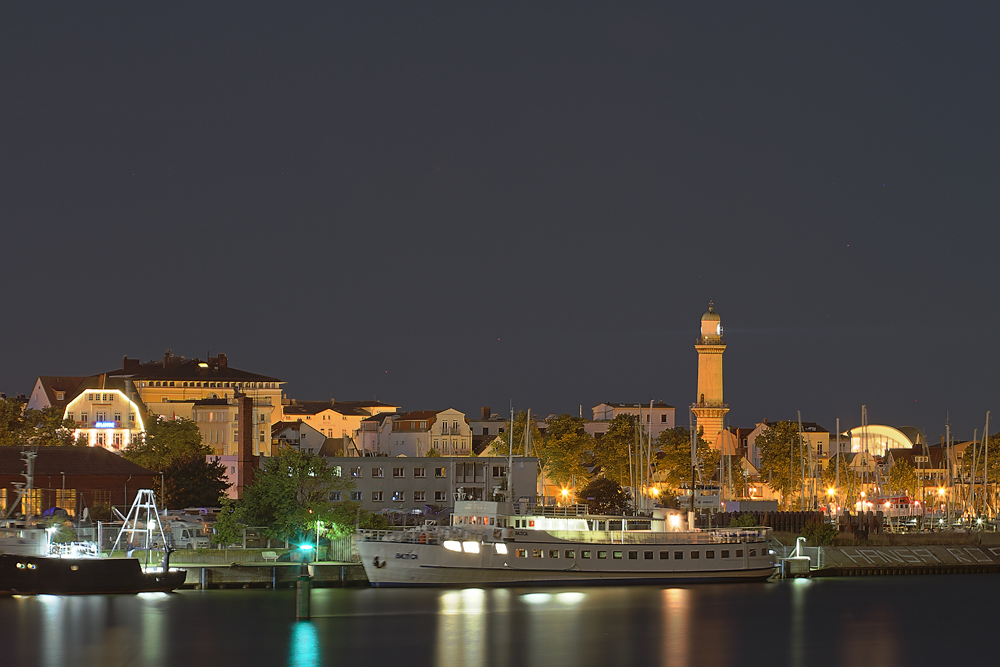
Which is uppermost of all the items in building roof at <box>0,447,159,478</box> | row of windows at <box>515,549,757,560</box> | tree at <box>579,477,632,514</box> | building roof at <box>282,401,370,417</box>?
building roof at <box>282,401,370,417</box>

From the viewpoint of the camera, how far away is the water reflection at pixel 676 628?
47.4 m

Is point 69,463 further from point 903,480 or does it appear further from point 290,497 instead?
point 903,480

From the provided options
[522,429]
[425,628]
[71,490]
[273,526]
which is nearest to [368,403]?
[522,429]

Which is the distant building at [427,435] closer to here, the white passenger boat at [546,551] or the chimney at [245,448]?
the chimney at [245,448]

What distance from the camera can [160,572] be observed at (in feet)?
190

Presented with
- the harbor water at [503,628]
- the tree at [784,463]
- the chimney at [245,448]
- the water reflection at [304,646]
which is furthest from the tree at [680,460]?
the water reflection at [304,646]

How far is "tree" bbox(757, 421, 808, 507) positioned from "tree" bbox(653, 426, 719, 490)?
16.2 ft

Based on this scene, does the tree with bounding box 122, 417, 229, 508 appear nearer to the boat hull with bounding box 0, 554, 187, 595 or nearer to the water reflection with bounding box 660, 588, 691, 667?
the boat hull with bounding box 0, 554, 187, 595

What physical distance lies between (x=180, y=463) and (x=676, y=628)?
45010mm

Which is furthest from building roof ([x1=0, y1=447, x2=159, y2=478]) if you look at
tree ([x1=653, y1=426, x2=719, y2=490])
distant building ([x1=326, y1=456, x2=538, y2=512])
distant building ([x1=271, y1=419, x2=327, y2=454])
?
distant building ([x1=271, y1=419, x2=327, y2=454])

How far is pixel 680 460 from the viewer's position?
110000 millimetres

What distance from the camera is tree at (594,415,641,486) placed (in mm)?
114062

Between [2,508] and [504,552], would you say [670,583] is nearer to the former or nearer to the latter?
[504,552]

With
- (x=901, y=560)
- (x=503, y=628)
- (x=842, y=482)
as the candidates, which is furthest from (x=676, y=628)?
(x=842, y=482)
